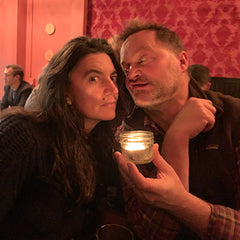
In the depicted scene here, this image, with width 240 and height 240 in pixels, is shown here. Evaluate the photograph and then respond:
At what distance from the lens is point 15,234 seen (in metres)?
1.12

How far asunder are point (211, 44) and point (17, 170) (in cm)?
321

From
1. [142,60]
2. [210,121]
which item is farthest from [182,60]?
[210,121]

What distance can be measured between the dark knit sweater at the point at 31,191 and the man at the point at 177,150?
1.14ft

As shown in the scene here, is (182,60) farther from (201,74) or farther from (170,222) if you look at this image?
(201,74)

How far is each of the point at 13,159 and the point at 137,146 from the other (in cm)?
56

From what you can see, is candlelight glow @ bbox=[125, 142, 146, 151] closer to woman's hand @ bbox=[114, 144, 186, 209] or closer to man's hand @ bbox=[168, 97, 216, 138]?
woman's hand @ bbox=[114, 144, 186, 209]

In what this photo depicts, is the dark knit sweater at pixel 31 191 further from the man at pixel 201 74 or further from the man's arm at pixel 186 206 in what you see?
the man at pixel 201 74

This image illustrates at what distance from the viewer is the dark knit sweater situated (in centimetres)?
107

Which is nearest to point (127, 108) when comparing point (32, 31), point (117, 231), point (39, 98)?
point (39, 98)

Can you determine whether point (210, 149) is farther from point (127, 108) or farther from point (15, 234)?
point (15, 234)

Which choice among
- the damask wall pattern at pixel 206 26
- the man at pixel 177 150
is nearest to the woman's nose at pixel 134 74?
the man at pixel 177 150

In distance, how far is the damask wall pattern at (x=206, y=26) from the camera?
3.25m

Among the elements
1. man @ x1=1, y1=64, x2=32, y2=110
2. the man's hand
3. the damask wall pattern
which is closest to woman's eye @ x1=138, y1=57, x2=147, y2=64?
the man's hand

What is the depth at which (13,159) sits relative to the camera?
1055 millimetres
